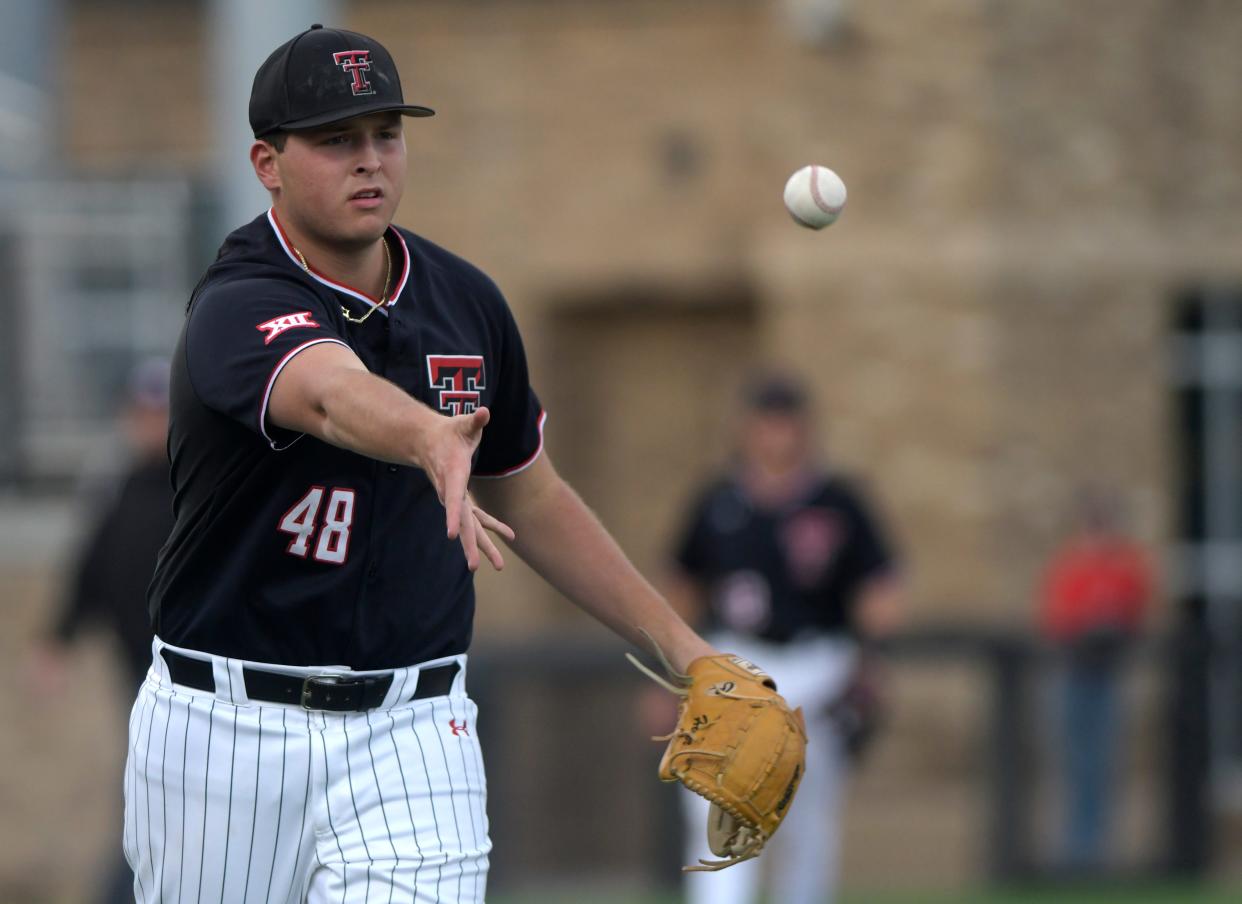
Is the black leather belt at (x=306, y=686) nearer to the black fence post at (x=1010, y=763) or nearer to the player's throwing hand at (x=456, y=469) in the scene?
the player's throwing hand at (x=456, y=469)

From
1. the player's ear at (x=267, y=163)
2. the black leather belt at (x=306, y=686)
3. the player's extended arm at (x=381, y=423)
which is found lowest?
the black leather belt at (x=306, y=686)

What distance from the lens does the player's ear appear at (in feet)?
12.8

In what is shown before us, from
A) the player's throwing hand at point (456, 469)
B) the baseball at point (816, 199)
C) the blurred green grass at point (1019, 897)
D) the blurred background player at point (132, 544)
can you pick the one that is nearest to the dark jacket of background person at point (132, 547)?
the blurred background player at point (132, 544)

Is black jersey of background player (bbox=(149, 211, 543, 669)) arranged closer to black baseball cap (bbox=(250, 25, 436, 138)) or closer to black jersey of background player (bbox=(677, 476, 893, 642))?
black baseball cap (bbox=(250, 25, 436, 138))

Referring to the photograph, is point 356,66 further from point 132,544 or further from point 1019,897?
point 1019,897

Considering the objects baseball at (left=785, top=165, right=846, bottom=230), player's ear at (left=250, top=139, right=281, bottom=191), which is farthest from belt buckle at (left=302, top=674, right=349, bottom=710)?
baseball at (left=785, top=165, right=846, bottom=230)

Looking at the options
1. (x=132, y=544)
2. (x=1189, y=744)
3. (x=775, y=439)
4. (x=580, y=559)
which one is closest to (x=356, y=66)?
(x=580, y=559)

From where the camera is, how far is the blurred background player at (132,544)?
8289 mm

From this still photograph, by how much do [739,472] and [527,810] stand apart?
2.90 metres

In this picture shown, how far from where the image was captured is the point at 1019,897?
34.7 feet

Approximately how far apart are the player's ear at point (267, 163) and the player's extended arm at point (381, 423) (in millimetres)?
503

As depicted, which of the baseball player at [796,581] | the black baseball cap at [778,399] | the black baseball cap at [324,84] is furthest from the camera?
the baseball player at [796,581]

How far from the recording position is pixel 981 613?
13070 mm

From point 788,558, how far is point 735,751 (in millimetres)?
4340
